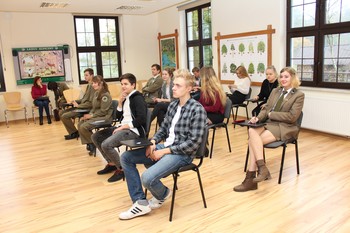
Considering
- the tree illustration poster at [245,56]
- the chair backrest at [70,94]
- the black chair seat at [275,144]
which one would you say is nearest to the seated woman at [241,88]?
the tree illustration poster at [245,56]

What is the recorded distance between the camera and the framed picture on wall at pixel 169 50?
903 cm

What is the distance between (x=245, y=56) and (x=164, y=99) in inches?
87.1

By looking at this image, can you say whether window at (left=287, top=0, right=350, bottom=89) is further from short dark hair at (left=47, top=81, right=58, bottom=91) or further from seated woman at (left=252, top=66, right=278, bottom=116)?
short dark hair at (left=47, top=81, right=58, bottom=91)

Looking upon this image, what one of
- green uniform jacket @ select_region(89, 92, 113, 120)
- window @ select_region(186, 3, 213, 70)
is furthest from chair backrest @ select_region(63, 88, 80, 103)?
green uniform jacket @ select_region(89, 92, 113, 120)

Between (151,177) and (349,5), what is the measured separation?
4389 millimetres

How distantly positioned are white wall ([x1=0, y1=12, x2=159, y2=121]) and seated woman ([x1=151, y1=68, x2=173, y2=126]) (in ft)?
13.6

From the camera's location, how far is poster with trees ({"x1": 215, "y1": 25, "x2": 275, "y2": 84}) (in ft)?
20.4

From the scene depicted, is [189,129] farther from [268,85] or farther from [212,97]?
[268,85]

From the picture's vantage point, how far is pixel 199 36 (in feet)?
27.2

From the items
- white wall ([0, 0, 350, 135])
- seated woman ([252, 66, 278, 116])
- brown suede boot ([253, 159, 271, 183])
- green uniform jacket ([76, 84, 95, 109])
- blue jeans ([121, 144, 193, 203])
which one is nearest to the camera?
blue jeans ([121, 144, 193, 203])

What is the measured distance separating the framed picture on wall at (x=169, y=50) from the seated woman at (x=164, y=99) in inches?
132

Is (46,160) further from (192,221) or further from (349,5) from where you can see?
(349,5)

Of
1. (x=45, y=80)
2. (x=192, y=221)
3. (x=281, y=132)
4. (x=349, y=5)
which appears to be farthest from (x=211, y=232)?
(x=45, y=80)

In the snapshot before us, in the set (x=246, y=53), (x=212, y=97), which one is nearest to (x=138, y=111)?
(x=212, y=97)
